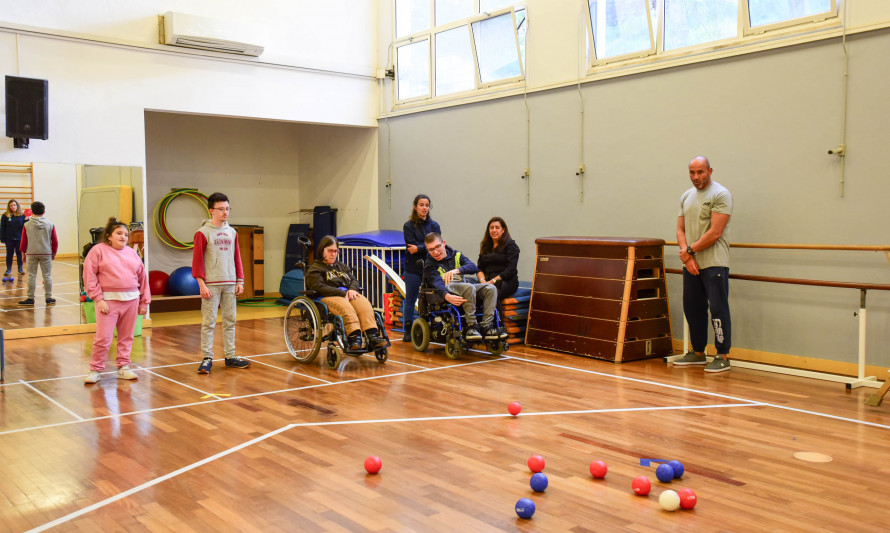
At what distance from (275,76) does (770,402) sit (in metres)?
6.57

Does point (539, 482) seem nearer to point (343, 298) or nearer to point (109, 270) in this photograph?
point (343, 298)

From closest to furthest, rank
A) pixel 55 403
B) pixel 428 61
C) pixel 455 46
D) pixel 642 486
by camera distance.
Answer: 1. pixel 642 486
2. pixel 55 403
3. pixel 455 46
4. pixel 428 61

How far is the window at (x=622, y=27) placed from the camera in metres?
6.72

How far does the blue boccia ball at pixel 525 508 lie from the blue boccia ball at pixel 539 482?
25cm

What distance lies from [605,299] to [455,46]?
3968 mm

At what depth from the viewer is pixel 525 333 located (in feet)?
22.9

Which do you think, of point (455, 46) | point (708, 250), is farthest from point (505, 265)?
point (455, 46)

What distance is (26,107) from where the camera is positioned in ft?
23.3

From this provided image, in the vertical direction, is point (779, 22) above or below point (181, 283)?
above

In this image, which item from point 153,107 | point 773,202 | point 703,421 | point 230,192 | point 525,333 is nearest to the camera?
point 703,421

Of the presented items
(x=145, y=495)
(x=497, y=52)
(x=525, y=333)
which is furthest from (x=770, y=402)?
(x=497, y=52)

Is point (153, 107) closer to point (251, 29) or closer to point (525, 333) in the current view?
point (251, 29)

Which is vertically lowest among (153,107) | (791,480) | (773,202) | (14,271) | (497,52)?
(791,480)

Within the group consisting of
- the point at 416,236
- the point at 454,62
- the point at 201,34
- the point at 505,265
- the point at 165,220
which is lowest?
the point at 505,265
